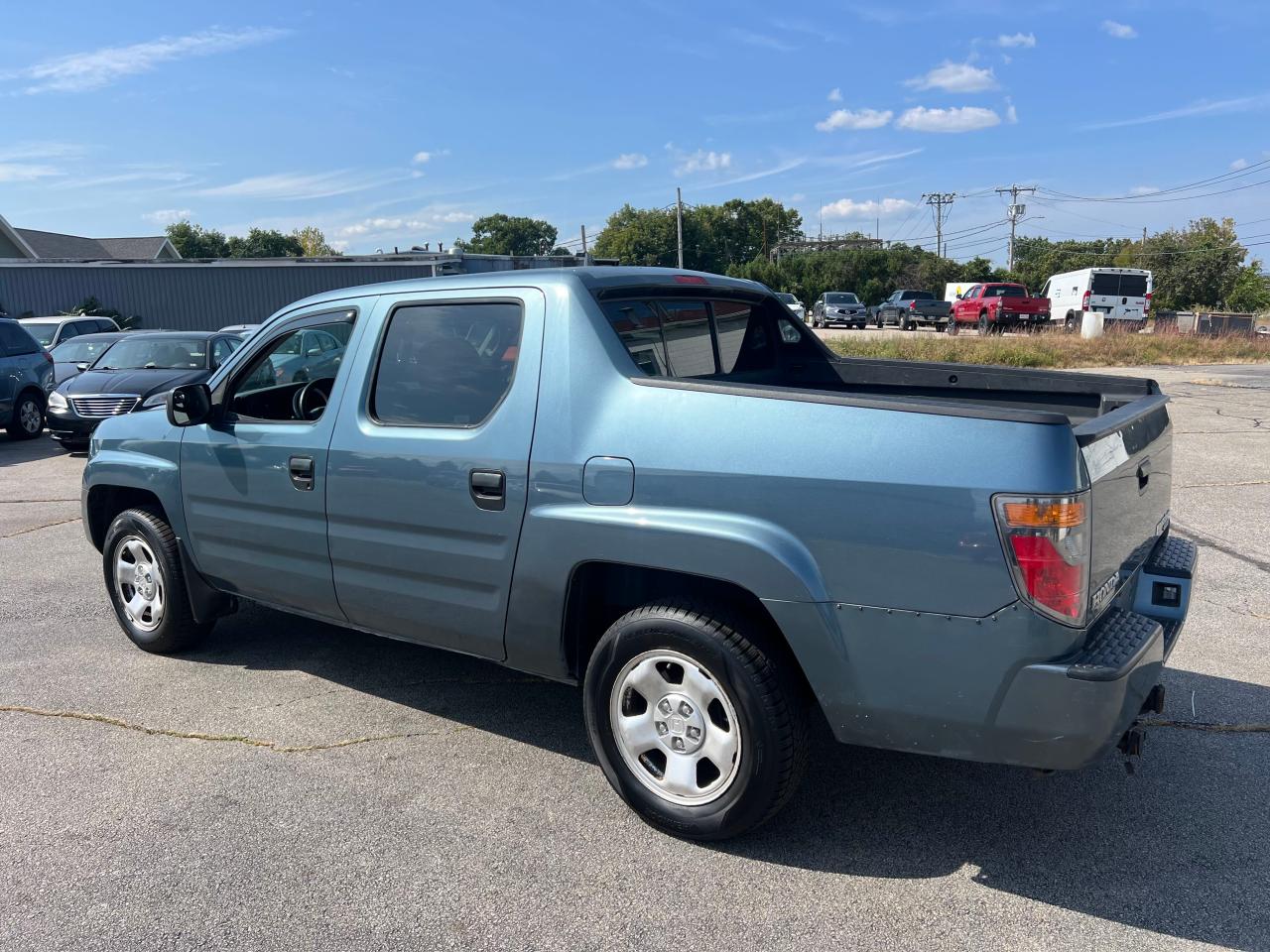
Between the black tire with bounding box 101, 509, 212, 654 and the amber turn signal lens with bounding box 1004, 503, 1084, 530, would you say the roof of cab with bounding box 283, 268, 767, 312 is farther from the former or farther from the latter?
the amber turn signal lens with bounding box 1004, 503, 1084, 530

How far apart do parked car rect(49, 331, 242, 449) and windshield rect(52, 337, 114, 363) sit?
8.12 feet

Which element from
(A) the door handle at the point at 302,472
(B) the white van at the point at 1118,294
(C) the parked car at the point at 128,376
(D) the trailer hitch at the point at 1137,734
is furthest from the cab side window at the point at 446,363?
(B) the white van at the point at 1118,294

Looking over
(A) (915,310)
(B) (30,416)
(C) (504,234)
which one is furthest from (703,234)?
(B) (30,416)

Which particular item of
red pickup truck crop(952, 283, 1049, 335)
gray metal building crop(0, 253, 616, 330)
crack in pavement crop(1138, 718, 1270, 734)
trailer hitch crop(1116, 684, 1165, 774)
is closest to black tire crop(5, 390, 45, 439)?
crack in pavement crop(1138, 718, 1270, 734)

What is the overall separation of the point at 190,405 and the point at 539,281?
6.35 feet

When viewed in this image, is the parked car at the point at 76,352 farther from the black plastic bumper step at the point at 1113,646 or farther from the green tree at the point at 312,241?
the green tree at the point at 312,241

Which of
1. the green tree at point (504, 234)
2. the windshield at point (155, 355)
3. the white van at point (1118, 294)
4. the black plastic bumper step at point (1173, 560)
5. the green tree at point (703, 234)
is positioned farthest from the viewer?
the green tree at point (504, 234)

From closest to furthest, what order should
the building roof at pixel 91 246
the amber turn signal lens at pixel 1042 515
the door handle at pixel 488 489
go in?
the amber turn signal lens at pixel 1042 515
the door handle at pixel 488 489
the building roof at pixel 91 246

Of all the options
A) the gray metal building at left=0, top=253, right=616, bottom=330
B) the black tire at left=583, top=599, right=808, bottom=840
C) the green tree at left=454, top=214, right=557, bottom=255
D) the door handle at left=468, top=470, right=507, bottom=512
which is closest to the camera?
the black tire at left=583, top=599, right=808, bottom=840

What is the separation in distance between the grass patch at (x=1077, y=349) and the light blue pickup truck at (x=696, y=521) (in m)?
17.6

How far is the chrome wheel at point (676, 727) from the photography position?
10.3 ft

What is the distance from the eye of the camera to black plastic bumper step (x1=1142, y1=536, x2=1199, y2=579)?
11.1 feet

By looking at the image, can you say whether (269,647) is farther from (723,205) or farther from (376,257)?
(723,205)

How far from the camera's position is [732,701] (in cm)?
306
